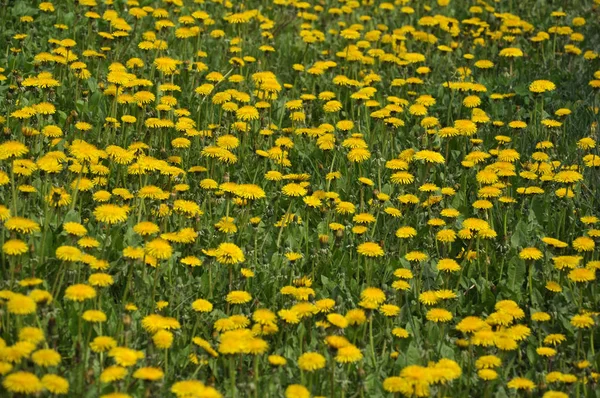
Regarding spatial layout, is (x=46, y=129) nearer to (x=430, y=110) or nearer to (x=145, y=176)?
(x=145, y=176)

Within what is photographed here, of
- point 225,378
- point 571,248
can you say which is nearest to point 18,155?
point 225,378

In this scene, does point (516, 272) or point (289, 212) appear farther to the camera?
point (289, 212)

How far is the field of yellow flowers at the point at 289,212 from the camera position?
12.8 feet

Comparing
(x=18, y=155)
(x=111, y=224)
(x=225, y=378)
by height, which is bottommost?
(x=225, y=378)

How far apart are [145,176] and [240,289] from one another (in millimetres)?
1029

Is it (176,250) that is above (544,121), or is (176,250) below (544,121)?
below

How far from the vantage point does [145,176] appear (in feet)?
17.0

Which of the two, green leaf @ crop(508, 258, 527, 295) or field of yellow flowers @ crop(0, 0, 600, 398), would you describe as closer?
field of yellow flowers @ crop(0, 0, 600, 398)

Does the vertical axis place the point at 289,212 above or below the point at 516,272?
above

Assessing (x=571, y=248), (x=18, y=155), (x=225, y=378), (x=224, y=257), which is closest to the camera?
(x=225, y=378)

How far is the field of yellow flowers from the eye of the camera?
3896 mm

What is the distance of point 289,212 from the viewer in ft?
16.7

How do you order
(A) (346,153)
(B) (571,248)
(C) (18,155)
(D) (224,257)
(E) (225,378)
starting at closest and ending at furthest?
(E) (225,378), (D) (224,257), (C) (18,155), (B) (571,248), (A) (346,153)

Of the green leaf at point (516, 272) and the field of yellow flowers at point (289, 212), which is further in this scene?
the green leaf at point (516, 272)
